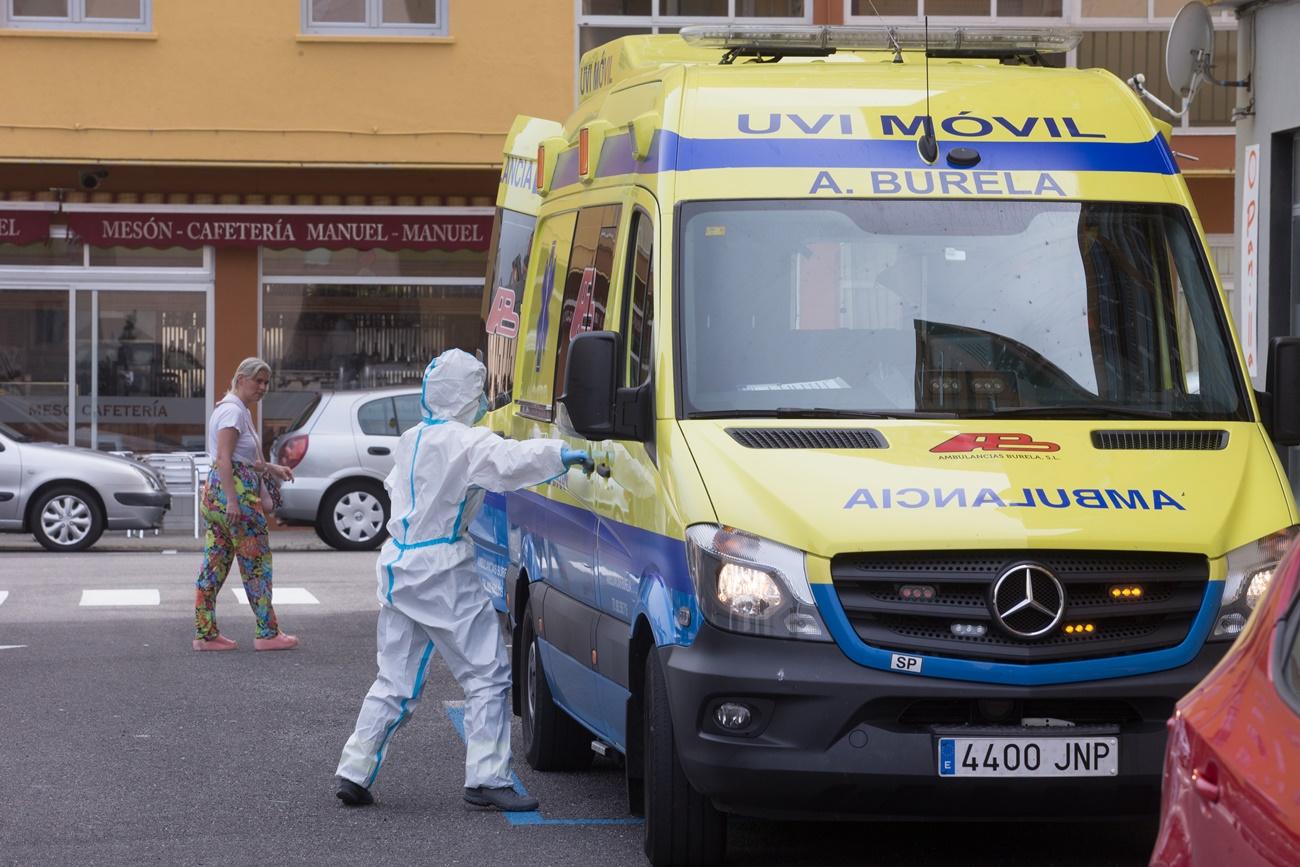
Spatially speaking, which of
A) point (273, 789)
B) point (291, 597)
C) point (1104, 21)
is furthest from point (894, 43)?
point (1104, 21)

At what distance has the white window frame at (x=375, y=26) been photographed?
24766 millimetres

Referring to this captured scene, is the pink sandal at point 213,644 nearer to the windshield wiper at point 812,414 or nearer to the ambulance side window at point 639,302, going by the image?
the ambulance side window at point 639,302

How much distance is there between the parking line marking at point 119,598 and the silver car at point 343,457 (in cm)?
411

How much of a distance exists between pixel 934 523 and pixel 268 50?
19504 mm

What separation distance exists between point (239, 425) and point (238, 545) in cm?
75

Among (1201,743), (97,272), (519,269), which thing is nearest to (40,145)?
(97,272)

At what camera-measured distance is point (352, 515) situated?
21.7 m

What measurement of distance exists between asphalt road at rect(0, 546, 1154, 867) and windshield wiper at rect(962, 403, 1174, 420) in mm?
1413

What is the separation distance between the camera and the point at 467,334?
85.9 feet

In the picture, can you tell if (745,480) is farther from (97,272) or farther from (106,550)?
(97,272)

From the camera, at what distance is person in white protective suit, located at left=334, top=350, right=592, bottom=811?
307 inches

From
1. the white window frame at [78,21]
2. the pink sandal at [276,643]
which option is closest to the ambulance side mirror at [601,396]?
the pink sandal at [276,643]

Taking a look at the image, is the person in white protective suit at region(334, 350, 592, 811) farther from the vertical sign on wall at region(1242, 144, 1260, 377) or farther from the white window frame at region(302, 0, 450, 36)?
the white window frame at region(302, 0, 450, 36)

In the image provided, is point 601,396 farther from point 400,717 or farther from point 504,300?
point 504,300
